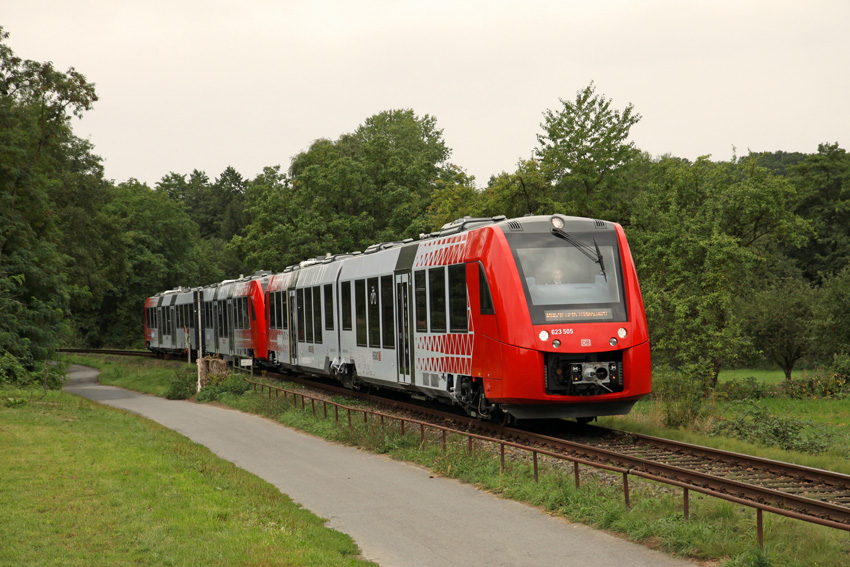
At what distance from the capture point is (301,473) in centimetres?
1370

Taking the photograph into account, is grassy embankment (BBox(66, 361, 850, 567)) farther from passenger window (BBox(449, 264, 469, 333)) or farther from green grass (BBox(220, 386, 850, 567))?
passenger window (BBox(449, 264, 469, 333))

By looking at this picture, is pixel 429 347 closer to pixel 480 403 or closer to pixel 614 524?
pixel 480 403

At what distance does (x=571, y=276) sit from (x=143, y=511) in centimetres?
760

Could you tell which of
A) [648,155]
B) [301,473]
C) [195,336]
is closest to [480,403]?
[301,473]

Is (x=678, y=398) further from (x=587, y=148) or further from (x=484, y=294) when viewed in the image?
(x=587, y=148)

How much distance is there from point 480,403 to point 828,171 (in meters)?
51.6

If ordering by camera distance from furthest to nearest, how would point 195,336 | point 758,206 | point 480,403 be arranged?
point 195,336 → point 758,206 → point 480,403

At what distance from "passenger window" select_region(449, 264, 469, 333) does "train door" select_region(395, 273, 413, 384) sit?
91.3 inches

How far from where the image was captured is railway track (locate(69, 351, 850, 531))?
30.9 feet

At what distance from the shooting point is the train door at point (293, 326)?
28.9 m

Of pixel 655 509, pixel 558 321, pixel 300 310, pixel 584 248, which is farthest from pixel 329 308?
pixel 655 509

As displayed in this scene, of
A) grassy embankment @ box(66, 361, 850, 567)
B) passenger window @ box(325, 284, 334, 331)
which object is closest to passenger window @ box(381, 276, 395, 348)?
grassy embankment @ box(66, 361, 850, 567)

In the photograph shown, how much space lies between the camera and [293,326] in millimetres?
29453

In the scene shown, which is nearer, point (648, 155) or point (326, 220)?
point (326, 220)
